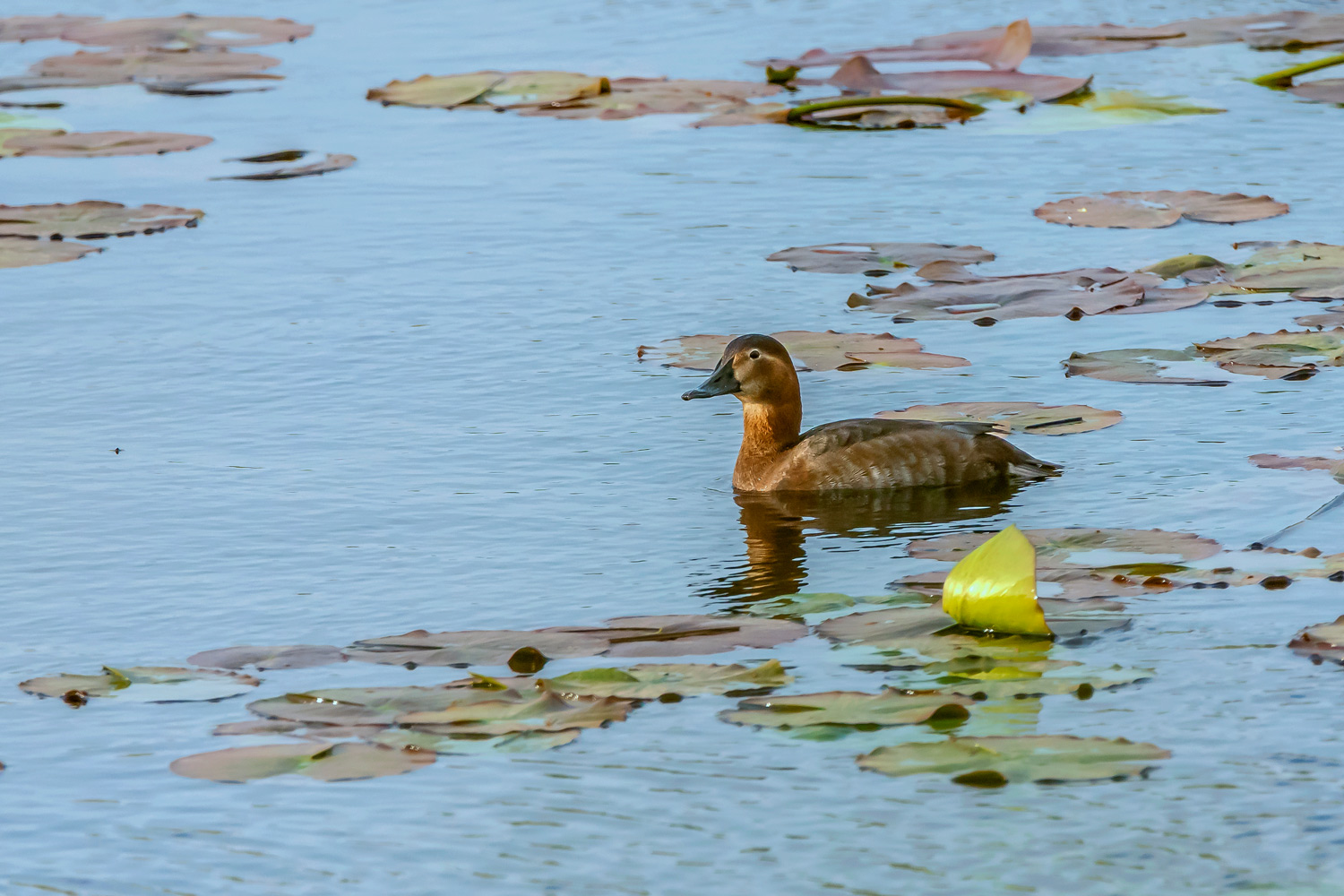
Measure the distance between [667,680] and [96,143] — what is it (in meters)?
9.82

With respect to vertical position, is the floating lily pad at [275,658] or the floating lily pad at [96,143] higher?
the floating lily pad at [96,143]

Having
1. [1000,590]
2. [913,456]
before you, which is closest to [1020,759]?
[1000,590]

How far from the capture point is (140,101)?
1638cm

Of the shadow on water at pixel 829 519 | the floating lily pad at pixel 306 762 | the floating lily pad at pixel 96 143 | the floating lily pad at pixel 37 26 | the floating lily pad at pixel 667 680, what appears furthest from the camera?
the floating lily pad at pixel 37 26

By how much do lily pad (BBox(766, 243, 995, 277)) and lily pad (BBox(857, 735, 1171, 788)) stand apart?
5.76 metres

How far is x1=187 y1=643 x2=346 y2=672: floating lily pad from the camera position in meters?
5.80

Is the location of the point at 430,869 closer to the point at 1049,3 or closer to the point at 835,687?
the point at 835,687

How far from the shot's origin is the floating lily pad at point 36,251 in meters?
11.5

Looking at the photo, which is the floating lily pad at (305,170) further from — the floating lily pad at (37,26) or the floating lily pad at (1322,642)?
the floating lily pad at (1322,642)

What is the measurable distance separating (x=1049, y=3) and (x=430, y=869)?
50.4 ft

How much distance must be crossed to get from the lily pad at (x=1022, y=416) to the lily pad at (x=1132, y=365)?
343mm

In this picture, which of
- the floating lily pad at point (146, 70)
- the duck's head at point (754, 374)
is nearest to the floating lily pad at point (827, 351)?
the duck's head at point (754, 374)

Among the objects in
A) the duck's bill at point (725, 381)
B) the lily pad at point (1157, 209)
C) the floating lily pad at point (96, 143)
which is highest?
the floating lily pad at point (96, 143)

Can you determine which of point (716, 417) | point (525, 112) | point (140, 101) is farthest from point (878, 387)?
point (140, 101)
